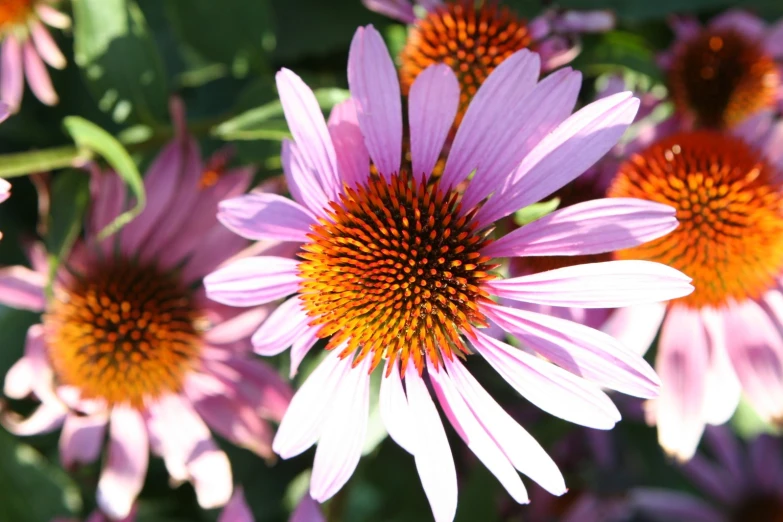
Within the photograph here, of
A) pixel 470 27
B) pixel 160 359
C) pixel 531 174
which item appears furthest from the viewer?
pixel 160 359

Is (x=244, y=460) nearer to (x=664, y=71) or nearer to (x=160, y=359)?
(x=160, y=359)

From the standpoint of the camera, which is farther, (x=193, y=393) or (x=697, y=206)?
(x=193, y=393)

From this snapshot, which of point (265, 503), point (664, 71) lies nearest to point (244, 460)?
point (265, 503)

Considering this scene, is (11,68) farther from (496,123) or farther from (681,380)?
(681,380)

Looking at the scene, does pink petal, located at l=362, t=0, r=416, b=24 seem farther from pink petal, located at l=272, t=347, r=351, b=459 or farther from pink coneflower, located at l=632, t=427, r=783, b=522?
pink coneflower, located at l=632, t=427, r=783, b=522

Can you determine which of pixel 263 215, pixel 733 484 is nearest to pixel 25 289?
pixel 263 215

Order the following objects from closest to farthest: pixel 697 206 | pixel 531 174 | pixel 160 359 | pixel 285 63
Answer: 1. pixel 531 174
2. pixel 697 206
3. pixel 160 359
4. pixel 285 63
